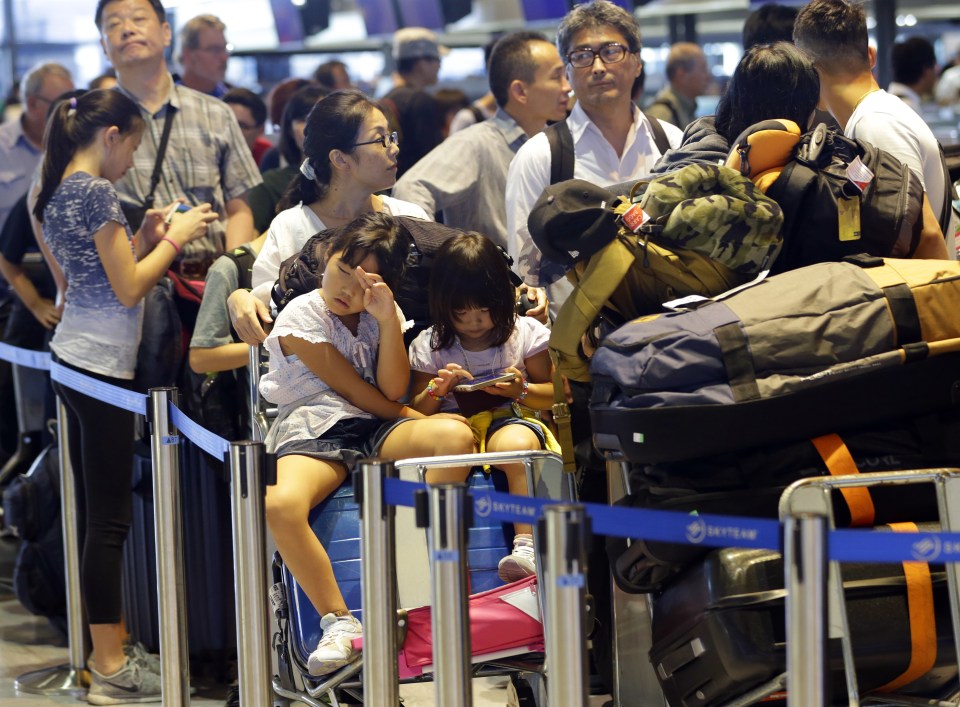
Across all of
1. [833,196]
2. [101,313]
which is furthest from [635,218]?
[101,313]

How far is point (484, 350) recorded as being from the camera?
3789 mm

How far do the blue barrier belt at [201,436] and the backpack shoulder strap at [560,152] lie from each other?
144 centimetres

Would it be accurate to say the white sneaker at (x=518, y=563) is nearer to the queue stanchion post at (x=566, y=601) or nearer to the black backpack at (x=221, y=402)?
the queue stanchion post at (x=566, y=601)

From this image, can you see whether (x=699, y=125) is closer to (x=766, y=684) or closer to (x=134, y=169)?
(x=766, y=684)

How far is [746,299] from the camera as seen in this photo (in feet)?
9.90

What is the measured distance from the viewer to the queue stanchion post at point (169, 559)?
348 cm

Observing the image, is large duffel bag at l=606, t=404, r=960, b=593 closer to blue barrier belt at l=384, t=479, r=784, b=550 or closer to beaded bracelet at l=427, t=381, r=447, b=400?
blue barrier belt at l=384, t=479, r=784, b=550

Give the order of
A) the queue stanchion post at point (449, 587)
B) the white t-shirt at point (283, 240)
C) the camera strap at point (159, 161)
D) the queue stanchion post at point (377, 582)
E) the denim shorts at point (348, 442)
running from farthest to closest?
the camera strap at point (159, 161), the white t-shirt at point (283, 240), the denim shorts at point (348, 442), the queue stanchion post at point (377, 582), the queue stanchion post at point (449, 587)

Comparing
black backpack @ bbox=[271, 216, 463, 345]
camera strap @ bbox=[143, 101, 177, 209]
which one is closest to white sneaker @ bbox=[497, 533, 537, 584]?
black backpack @ bbox=[271, 216, 463, 345]

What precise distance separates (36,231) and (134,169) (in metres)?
0.48

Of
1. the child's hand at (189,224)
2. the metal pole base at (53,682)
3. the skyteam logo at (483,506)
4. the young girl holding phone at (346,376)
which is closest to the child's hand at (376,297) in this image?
the young girl holding phone at (346,376)

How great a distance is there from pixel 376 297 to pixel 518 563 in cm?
78

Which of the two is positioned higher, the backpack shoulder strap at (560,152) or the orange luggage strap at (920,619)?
the backpack shoulder strap at (560,152)

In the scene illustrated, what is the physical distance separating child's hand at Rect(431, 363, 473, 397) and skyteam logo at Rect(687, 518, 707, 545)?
1340 mm
